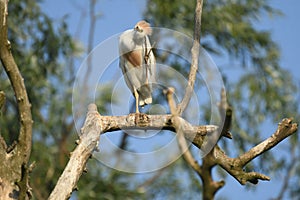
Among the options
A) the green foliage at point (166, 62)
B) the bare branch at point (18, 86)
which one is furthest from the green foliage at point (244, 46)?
the bare branch at point (18, 86)

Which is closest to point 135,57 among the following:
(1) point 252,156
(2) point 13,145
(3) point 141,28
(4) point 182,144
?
(3) point 141,28

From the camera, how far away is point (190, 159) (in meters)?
3.17

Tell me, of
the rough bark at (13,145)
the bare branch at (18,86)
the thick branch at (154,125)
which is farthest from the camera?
the bare branch at (18,86)

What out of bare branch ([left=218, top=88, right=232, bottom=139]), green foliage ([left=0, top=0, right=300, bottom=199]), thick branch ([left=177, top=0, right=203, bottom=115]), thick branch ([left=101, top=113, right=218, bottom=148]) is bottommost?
bare branch ([left=218, top=88, right=232, bottom=139])

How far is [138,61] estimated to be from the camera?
3.96 meters

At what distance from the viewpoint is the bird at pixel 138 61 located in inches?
150

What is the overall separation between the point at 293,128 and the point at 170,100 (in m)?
0.58

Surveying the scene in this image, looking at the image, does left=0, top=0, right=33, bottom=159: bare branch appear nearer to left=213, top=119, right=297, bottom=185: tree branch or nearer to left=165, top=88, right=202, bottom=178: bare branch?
left=165, top=88, right=202, bottom=178: bare branch

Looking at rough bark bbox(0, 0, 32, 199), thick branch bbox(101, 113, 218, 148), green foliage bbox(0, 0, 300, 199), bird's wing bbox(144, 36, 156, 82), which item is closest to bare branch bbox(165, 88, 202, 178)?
thick branch bbox(101, 113, 218, 148)

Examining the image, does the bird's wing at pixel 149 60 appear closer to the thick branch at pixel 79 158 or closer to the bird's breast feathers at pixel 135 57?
the bird's breast feathers at pixel 135 57

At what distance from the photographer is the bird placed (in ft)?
12.5

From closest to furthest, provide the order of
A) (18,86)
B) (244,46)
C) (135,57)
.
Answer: (18,86), (135,57), (244,46)

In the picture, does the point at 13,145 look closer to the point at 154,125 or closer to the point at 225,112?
the point at 154,125

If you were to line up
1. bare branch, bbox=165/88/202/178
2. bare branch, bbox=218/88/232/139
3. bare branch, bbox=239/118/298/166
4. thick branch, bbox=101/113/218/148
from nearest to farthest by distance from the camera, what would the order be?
1. bare branch, bbox=218/88/232/139
2. bare branch, bbox=239/118/298/166
3. bare branch, bbox=165/88/202/178
4. thick branch, bbox=101/113/218/148
